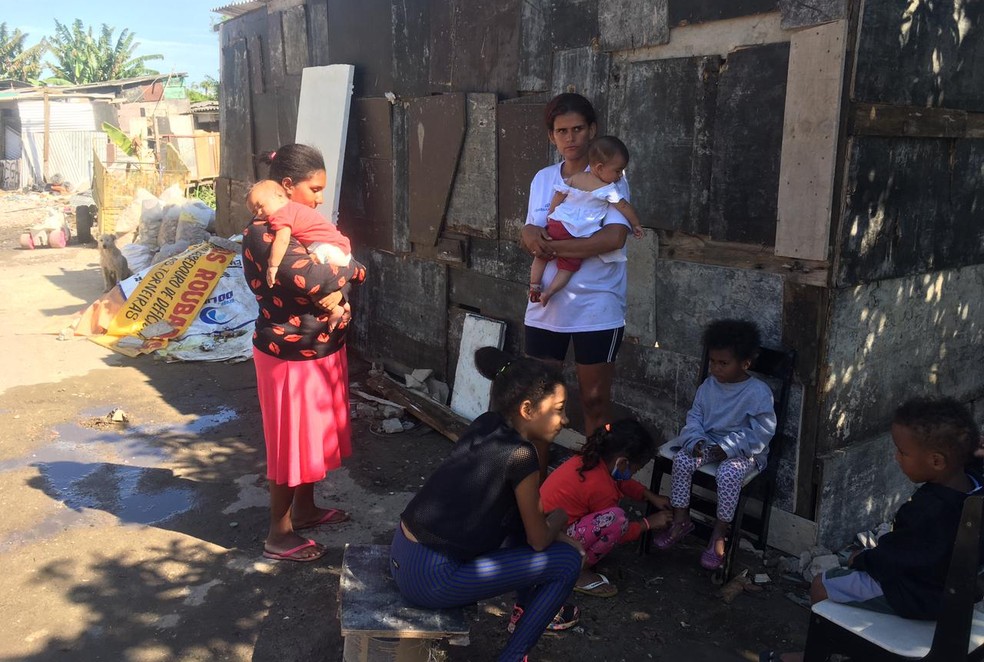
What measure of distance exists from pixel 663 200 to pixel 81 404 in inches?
193

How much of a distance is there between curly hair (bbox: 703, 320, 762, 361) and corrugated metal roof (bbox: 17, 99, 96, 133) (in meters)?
28.6

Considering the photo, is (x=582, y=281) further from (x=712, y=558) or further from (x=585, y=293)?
(x=712, y=558)

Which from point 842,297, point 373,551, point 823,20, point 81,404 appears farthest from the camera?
point 81,404

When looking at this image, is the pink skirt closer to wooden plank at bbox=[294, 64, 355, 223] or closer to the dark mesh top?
the dark mesh top

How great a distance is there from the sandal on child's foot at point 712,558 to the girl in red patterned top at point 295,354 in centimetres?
188

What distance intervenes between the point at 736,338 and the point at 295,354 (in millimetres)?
2075

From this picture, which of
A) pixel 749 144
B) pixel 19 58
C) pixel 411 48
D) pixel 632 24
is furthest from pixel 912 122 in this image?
pixel 19 58

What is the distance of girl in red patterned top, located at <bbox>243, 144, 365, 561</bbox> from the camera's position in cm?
350

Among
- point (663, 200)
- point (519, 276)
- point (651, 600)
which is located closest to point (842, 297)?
point (663, 200)

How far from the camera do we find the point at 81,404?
6164 mm

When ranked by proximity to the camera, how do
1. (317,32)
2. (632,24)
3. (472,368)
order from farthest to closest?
(317,32) → (472,368) → (632,24)

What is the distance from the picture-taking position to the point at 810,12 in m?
3.35

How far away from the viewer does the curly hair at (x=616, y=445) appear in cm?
346

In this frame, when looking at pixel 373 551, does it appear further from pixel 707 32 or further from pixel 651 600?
pixel 707 32
